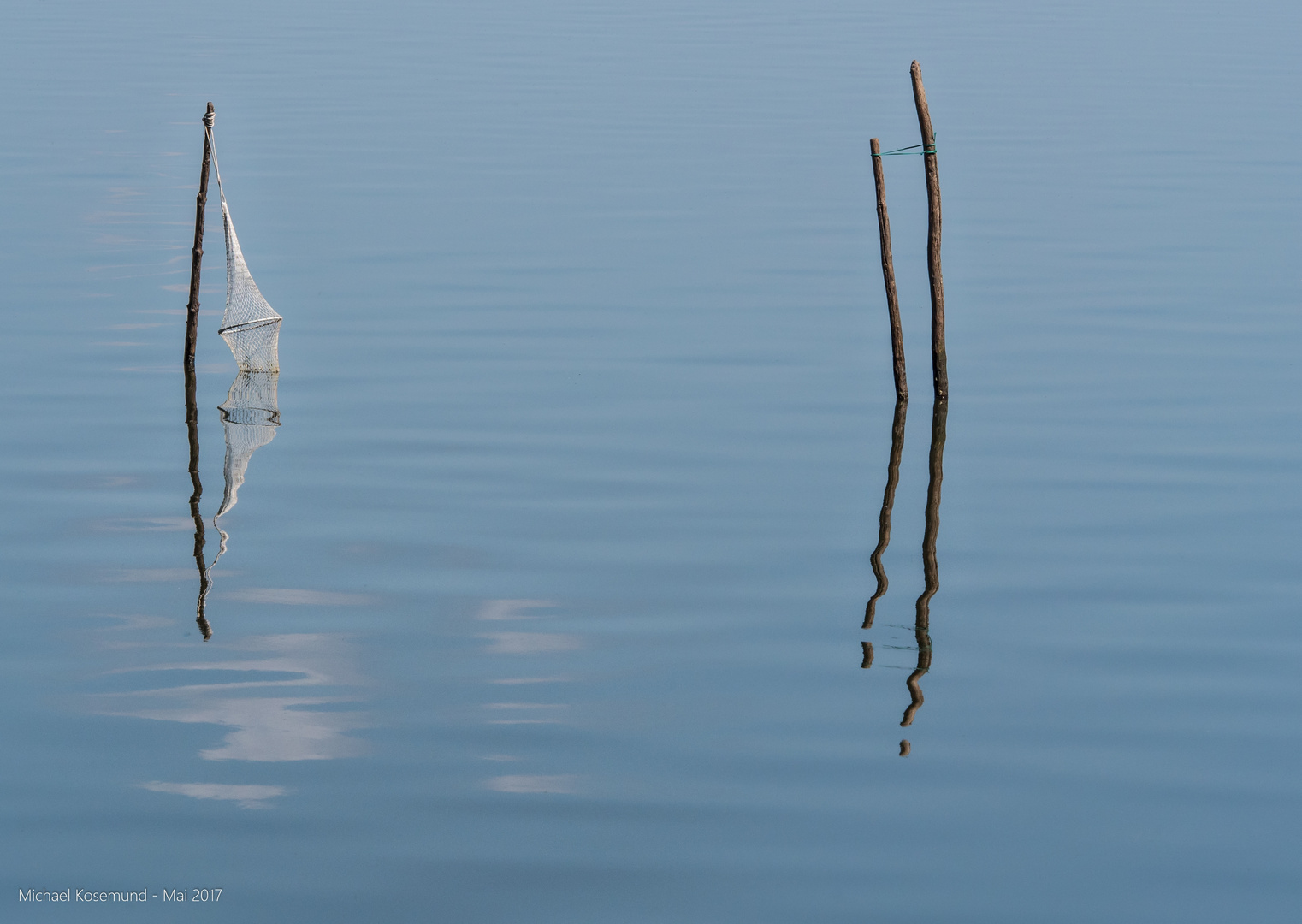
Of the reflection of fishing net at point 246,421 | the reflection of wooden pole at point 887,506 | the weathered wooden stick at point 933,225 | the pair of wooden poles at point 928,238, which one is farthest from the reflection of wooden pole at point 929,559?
the reflection of fishing net at point 246,421

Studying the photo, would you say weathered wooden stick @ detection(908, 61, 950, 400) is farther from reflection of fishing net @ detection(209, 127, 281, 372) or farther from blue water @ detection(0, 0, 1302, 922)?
reflection of fishing net @ detection(209, 127, 281, 372)

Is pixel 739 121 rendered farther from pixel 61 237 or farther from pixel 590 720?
pixel 590 720

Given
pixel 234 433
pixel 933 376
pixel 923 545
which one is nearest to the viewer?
pixel 923 545

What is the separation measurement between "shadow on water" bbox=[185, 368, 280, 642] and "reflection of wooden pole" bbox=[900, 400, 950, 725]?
623 cm

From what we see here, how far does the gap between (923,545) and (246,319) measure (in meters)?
9.10

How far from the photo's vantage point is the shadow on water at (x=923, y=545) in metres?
12.5

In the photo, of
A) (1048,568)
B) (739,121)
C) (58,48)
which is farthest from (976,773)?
(58,48)

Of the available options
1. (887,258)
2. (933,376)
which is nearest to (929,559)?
(887,258)

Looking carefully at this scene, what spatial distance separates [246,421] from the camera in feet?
61.8

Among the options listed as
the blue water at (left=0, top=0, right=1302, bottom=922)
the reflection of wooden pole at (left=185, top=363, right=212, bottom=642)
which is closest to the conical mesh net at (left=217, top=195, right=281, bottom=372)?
the blue water at (left=0, top=0, right=1302, bottom=922)

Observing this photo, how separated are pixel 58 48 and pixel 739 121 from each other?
29586 mm

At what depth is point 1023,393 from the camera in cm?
2006

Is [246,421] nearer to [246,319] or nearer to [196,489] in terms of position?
[246,319]

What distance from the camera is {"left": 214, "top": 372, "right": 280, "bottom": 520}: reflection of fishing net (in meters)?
17.1
